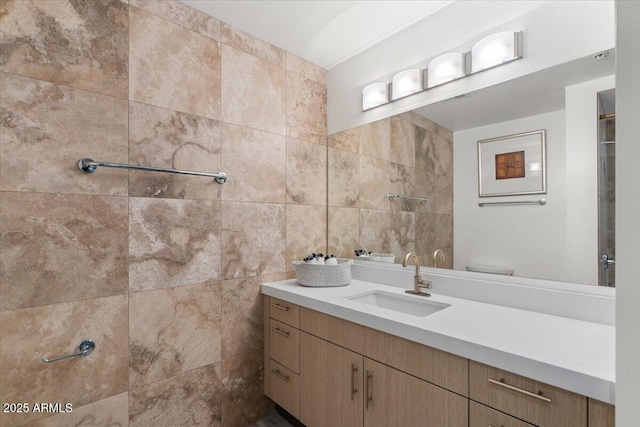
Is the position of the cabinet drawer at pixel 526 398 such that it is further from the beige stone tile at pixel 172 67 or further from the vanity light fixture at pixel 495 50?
the beige stone tile at pixel 172 67

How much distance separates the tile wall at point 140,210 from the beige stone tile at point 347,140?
→ 1.11 feet

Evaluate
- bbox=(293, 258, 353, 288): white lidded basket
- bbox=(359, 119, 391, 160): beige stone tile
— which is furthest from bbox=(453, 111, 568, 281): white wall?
bbox=(293, 258, 353, 288): white lidded basket

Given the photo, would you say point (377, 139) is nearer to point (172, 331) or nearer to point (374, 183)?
point (374, 183)

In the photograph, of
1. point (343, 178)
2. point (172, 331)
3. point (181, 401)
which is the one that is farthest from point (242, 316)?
point (343, 178)

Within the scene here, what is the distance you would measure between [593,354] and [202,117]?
1.94m

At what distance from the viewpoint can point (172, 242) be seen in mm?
1659

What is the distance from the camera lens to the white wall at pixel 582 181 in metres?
1.29

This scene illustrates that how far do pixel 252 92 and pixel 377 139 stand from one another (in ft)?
2.84

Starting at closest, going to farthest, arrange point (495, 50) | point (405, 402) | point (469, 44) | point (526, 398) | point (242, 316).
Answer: point (526, 398)
point (405, 402)
point (495, 50)
point (469, 44)
point (242, 316)

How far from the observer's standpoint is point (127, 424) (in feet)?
4.95

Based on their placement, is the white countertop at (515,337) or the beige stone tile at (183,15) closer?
the white countertop at (515,337)

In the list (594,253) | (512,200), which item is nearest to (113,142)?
(512,200)

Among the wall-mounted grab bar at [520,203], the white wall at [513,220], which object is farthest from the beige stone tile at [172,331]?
the wall-mounted grab bar at [520,203]
